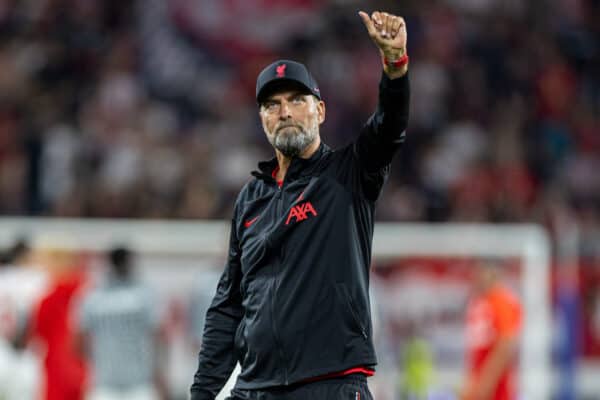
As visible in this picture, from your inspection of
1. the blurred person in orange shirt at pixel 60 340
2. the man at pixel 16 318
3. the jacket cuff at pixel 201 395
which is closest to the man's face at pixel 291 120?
the jacket cuff at pixel 201 395

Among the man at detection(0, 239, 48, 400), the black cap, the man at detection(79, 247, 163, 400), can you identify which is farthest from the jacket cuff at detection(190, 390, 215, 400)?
the man at detection(0, 239, 48, 400)

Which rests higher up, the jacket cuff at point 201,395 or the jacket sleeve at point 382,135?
the jacket sleeve at point 382,135

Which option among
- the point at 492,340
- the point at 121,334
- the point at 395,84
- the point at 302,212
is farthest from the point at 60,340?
the point at 395,84

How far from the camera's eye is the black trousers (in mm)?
4699

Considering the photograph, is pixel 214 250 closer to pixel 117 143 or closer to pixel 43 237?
pixel 43 237

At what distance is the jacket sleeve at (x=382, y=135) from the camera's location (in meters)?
4.62

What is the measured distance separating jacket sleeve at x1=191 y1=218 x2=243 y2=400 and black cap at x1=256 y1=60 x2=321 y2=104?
563 millimetres

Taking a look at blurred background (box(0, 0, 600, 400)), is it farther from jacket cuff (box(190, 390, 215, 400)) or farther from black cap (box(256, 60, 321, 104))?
black cap (box(256, 60, 321, 104))

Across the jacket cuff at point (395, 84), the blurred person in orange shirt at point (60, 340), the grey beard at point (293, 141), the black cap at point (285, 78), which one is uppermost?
the black cap at point (285, 78)

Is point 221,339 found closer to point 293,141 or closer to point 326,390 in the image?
point 326,390

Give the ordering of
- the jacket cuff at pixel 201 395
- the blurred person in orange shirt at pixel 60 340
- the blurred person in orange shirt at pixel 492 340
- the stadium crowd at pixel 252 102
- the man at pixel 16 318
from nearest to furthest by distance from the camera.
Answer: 1. the jacket cuff at pixel 201 395
2. the man at pixel 16 318
3. the blurred person in orange shirt at pixel 60 340
4. the blurred person in orange shirt at pixel 492 340
5. the stadium crowd at pixel 252 102

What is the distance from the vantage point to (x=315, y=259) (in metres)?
4.80

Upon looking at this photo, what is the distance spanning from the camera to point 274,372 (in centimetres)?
479

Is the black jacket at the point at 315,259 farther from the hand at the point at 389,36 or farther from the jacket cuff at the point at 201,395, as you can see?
the jacket cuff at the point at 201,395
